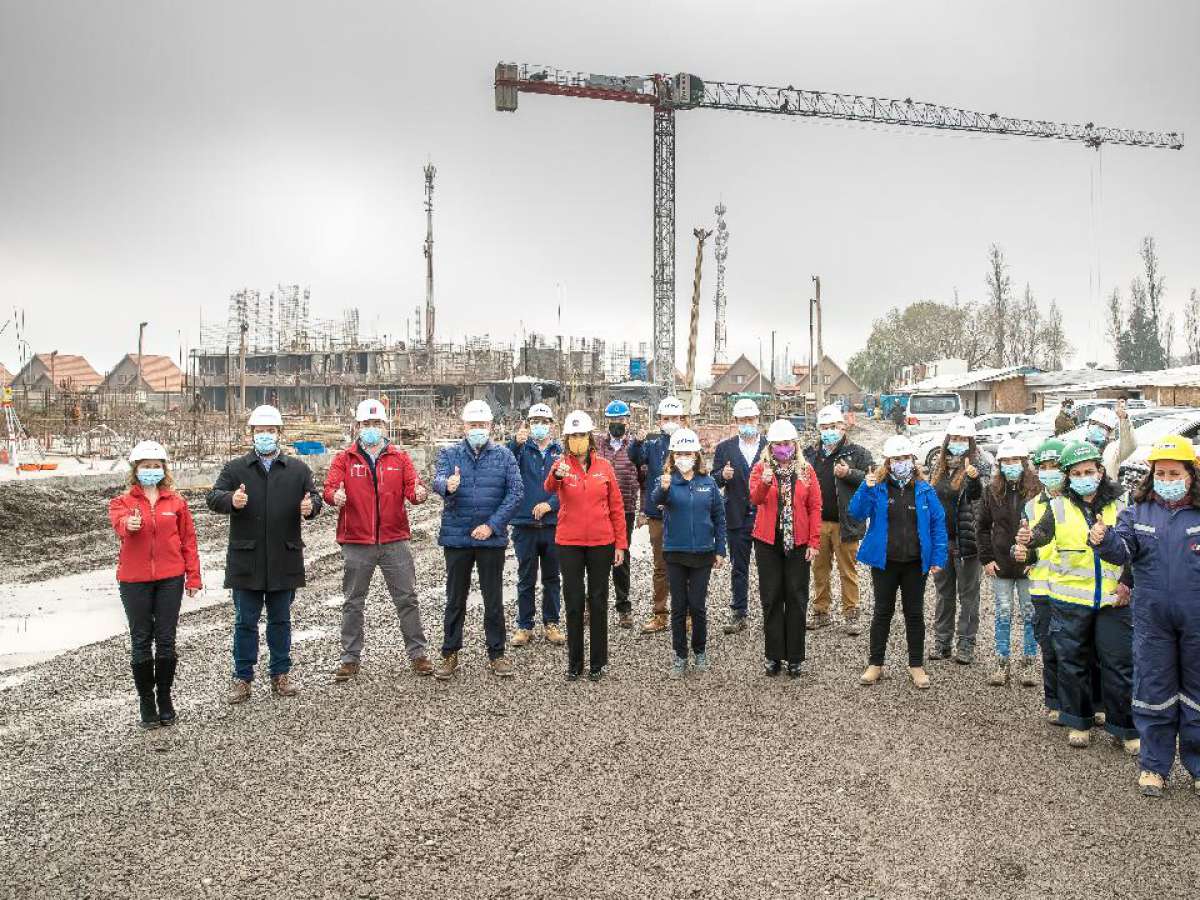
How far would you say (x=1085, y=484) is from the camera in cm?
512

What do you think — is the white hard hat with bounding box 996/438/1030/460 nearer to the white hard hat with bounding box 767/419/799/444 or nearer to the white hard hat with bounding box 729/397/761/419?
the white hard hat with bounding box 767/419/799/444

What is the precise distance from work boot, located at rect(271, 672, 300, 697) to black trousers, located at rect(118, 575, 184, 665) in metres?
0.77

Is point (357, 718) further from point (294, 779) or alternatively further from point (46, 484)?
point (46, 484)

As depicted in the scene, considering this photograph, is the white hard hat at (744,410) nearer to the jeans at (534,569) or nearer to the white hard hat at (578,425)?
the white hard hat at (578,425)

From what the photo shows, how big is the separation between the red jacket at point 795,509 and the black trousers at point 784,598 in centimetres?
10

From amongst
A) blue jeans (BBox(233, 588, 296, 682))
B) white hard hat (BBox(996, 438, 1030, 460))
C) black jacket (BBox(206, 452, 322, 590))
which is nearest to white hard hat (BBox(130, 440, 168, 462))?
black jacket (BBox(206, 452, 322, 590))

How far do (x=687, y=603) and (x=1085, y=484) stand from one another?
9.03ft

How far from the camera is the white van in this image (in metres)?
26.2

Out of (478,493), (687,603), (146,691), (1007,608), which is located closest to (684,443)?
(687,603)

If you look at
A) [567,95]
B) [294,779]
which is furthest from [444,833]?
[567,95]

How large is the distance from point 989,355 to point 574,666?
7349cm

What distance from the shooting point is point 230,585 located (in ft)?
19.1

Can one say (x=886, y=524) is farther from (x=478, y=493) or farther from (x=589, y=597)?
(x=478, y=493)

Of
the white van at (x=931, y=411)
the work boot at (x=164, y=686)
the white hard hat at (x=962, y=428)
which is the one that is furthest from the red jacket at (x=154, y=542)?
the white van at (x=931, y=411)
